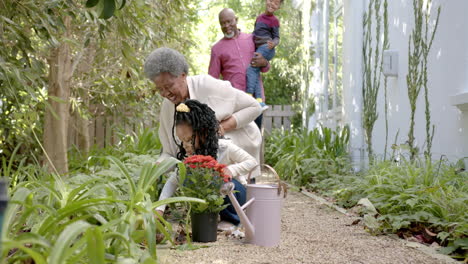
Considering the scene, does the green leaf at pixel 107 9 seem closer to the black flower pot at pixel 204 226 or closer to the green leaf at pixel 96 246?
the green leaf at pixel 96 246

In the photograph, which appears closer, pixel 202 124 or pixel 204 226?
pixel 204 226

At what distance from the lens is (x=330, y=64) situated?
8930 mm

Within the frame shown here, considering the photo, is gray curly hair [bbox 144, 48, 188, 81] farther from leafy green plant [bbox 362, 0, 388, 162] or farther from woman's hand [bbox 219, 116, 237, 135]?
leafy green plant [bbox 362, 0, 388, 162]

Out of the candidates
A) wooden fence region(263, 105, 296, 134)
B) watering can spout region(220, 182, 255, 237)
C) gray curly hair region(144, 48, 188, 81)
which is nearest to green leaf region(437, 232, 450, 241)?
watering can spout region(220, 182, 255, 237)

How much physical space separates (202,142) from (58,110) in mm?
1928

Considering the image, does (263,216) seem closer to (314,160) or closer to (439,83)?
(439,83)

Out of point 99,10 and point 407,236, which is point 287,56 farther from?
point 99,10

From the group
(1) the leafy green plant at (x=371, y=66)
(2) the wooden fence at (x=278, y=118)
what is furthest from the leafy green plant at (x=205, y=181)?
(2) the wooden fence at (x=278, y=118)

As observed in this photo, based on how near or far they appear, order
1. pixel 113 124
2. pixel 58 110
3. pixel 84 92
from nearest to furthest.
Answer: pixel 58 110, pixel 84 92, pixel 113 124

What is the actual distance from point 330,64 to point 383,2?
3042 mm

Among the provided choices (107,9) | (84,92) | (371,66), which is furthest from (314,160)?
(107,9)

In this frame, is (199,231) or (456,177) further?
(456,177)

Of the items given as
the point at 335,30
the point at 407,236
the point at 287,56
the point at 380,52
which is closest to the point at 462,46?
the point at 407,236

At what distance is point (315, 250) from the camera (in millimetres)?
2701
